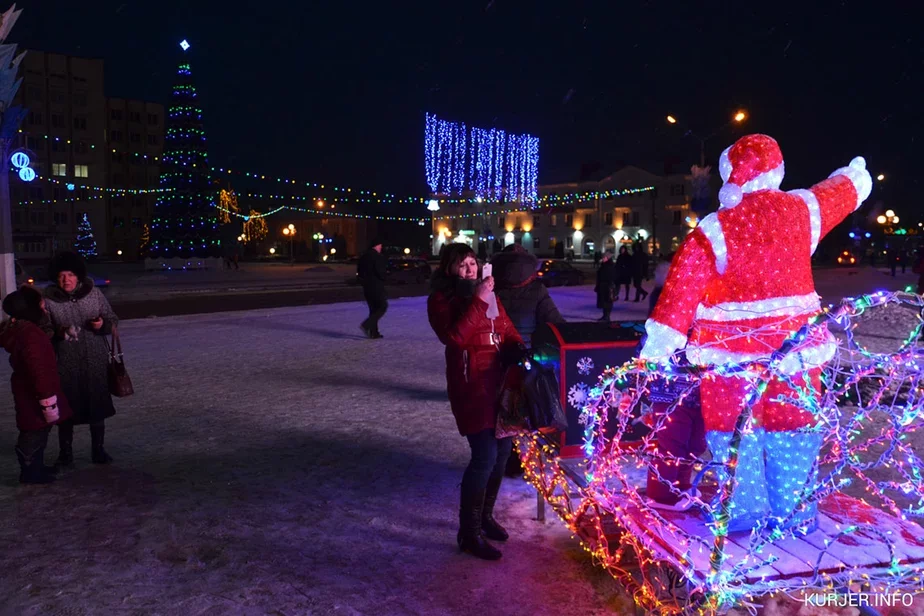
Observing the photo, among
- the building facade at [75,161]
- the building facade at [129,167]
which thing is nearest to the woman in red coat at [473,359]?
the building facade at [75,161]

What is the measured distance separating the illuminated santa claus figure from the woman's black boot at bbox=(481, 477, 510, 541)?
4.66 feet

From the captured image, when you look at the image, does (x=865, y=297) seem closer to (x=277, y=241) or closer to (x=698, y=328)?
(x=698, y=328)

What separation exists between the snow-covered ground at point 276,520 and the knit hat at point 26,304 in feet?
4.27

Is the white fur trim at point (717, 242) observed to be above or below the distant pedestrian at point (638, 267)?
above

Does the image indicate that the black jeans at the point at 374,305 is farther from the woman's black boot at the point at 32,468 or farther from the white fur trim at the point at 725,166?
the white fur trim at the point at 725,166

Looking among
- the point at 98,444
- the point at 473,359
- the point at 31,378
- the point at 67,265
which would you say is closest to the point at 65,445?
the point at 98,444

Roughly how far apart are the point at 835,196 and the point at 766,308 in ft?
2.57

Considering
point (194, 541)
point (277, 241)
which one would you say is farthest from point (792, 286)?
point (277, 241)

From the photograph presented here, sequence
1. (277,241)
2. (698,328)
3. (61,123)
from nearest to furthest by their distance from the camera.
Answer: (698,328) → (61,123) → (277,241)

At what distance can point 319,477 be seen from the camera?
575cm

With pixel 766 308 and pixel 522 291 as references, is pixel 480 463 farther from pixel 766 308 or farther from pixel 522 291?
pixel 522 291

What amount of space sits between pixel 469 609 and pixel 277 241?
92.2 m

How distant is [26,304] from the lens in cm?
553

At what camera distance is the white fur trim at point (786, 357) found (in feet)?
10.5
